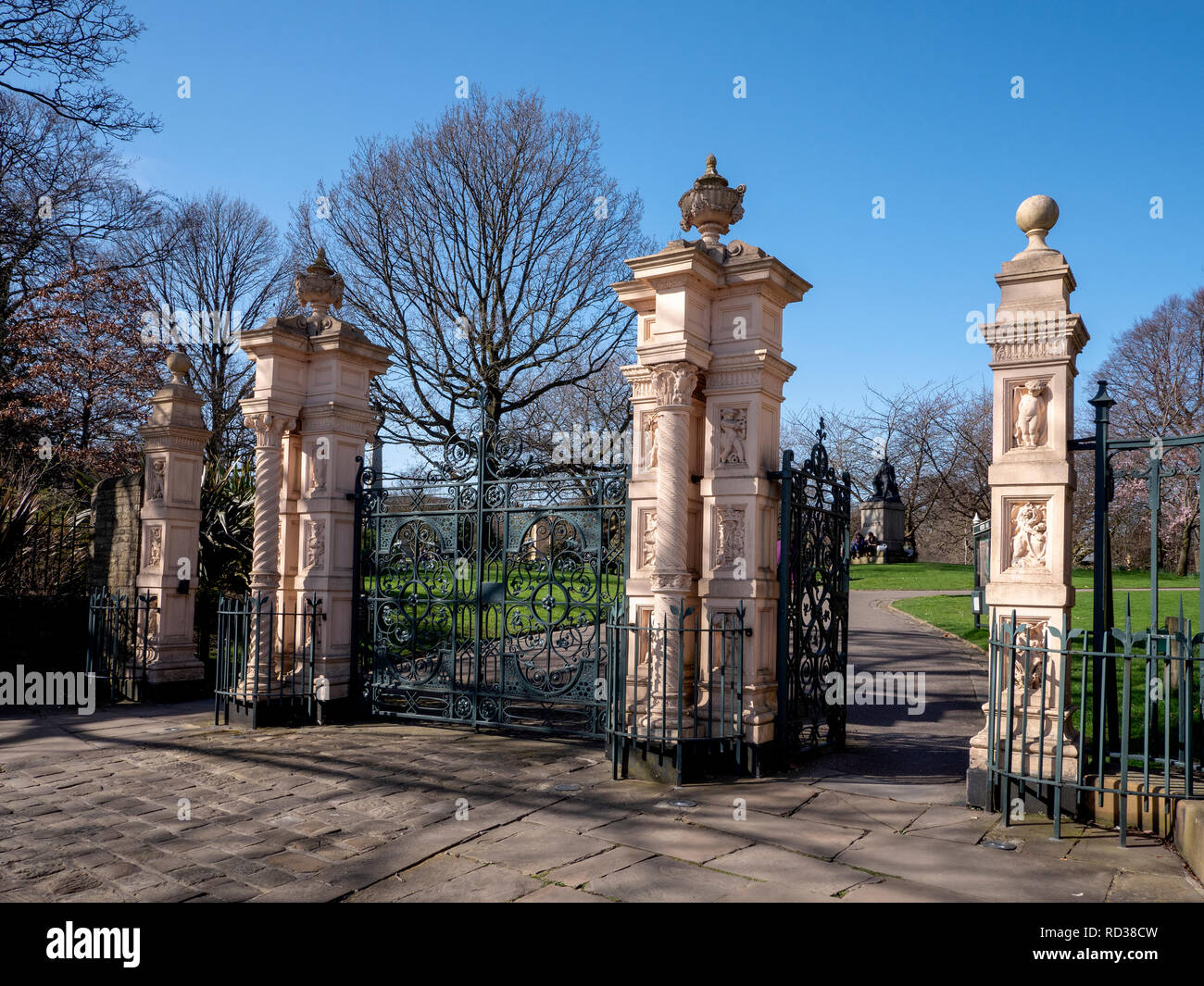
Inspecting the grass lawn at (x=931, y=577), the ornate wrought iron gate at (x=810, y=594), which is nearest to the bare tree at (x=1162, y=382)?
the grass lawn at (x=931, y=577)

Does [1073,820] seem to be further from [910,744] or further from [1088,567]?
[1088,567]

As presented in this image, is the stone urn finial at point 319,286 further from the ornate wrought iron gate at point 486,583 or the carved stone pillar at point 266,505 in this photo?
the ornate wrought iron gate at point 486,583

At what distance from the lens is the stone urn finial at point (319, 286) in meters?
8.52

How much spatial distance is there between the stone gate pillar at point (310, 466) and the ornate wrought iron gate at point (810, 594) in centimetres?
438

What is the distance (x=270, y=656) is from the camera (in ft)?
25.9

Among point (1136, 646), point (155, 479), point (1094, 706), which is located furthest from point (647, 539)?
point (1136, 646)

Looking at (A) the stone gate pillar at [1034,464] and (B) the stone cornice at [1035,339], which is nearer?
(A) the stone gate pillar at [1034,464]

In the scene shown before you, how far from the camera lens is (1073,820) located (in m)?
4.74

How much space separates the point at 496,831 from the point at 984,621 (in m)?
10.5

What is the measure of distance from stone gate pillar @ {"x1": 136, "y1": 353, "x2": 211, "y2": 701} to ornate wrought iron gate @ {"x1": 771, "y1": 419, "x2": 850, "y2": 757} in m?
6.86

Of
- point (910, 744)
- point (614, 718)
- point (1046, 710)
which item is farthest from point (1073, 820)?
point (614, 718)
